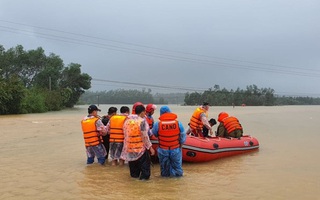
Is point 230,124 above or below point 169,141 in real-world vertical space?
above

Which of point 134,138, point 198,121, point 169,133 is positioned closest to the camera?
point 134,138

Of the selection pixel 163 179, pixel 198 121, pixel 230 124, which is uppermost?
pixel 198 121

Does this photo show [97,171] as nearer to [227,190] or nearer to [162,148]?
[162,148]

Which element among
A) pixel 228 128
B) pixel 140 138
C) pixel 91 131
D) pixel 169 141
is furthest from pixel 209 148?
pixel 91 131

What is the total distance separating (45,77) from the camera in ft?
159

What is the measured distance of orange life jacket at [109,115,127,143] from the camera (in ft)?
25.8

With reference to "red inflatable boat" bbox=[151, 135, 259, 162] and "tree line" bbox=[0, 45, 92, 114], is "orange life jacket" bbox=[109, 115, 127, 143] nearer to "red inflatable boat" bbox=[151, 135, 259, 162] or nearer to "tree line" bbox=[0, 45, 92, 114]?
"red inflatable boat" bbox=[151, 135, 259, 162]

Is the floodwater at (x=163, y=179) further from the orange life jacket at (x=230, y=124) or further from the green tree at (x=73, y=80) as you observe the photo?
the green tree at (x=73, y=80)

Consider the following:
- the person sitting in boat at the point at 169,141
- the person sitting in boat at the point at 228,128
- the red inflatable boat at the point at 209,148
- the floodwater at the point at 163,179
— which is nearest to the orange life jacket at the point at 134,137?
the person sitting in boat at the point at 169,141

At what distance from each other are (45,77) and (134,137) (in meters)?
44.2

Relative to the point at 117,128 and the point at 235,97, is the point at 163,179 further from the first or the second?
the point at 235,97

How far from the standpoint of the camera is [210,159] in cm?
921

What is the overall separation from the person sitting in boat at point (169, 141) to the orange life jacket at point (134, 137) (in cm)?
44

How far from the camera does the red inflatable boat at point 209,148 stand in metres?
8.66
